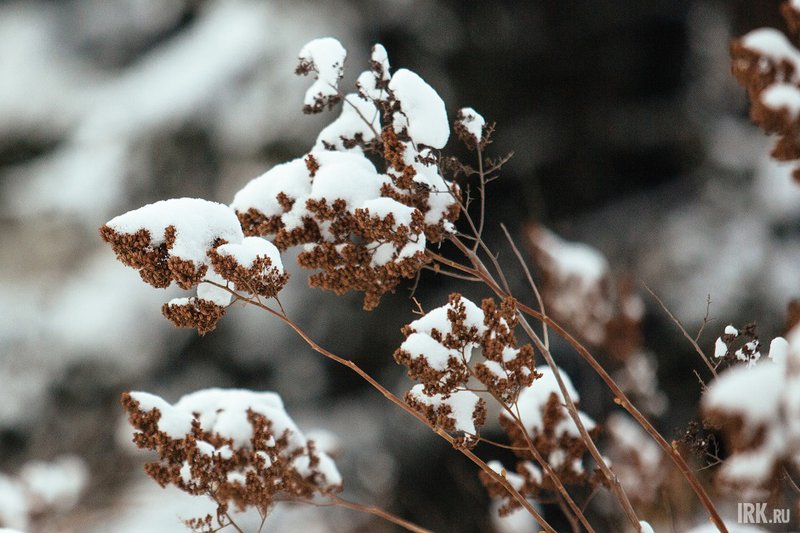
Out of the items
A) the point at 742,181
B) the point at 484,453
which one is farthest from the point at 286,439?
the point at 742,181

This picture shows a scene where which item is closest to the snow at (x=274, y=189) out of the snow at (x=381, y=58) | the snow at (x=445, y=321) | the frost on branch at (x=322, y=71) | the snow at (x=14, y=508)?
the frost on branch at (x=322, y=71)

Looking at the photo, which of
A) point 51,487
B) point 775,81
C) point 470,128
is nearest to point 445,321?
point 470,128

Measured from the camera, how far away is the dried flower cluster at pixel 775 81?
1667 mm

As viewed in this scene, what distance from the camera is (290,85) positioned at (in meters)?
7.25

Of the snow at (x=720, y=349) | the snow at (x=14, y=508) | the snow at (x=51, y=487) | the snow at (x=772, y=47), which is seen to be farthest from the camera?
the snow at (x=51, y=487)

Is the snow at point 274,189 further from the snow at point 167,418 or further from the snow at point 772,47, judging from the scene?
the snow at point 772,47

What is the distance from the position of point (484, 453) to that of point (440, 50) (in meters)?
3.69

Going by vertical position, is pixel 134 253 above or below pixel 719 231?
below

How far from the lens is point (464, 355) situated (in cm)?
138

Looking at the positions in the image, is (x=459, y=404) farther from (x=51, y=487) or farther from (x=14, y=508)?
(x=51, y=487)

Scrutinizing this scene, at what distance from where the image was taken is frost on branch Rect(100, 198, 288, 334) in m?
1.34

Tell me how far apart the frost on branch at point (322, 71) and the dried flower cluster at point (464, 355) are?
1.80 feet

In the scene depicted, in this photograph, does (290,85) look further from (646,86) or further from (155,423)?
(155,423)

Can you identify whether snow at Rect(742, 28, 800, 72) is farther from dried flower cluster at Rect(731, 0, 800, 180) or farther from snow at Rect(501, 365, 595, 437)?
snow at Rect(501, 365, 595, 437)
